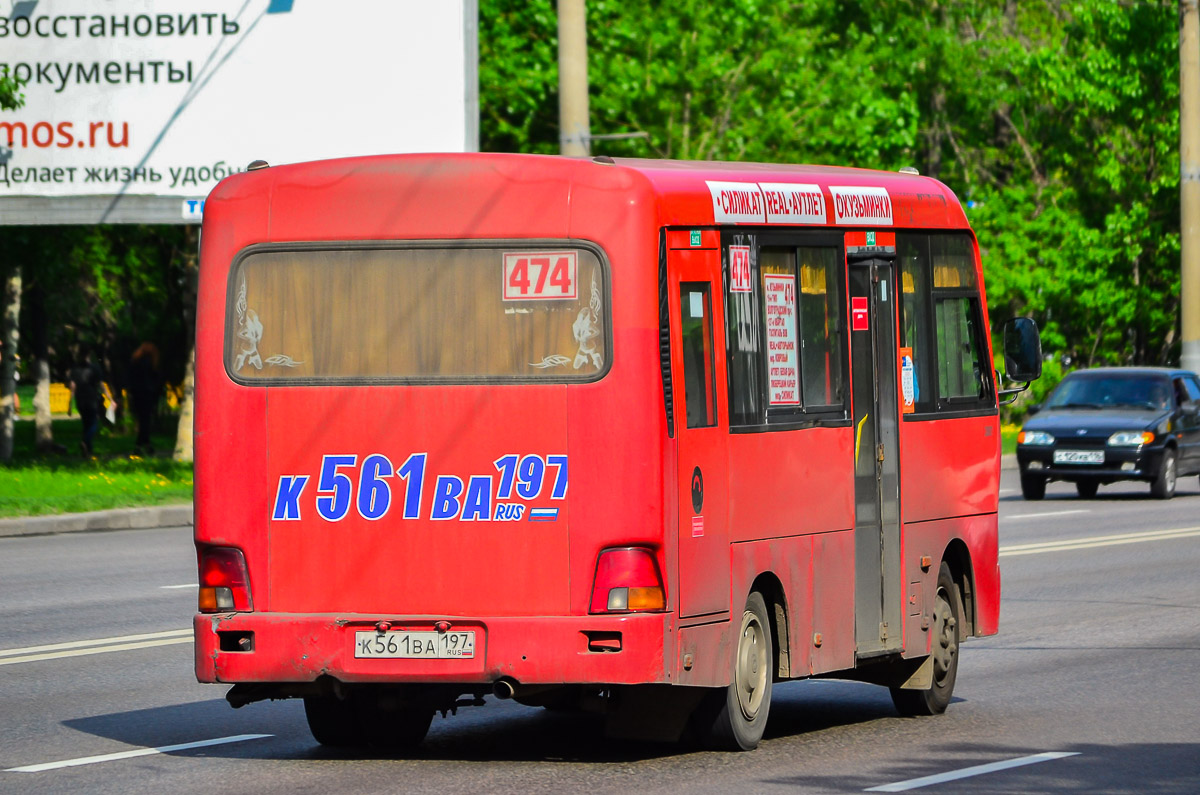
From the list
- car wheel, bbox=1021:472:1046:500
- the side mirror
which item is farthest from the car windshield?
the side mirror

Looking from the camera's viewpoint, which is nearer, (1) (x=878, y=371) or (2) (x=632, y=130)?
(1) (x=878, y=371)

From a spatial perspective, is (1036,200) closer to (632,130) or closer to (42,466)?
(632,130)

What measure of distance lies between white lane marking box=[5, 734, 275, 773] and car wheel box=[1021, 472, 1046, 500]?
1872 centimetres

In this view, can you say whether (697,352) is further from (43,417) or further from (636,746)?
(43,417)

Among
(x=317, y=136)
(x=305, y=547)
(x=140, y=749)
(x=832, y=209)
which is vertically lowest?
(x=140, y=749)

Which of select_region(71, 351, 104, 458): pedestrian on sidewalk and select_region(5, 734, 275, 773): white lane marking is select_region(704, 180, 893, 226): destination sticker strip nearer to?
select_region(5, 734, 275, 773): white lane marking

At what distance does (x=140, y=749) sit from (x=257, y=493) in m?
1.28

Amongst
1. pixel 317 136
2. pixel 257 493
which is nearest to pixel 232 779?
pixel 257 493

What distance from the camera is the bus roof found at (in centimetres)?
821

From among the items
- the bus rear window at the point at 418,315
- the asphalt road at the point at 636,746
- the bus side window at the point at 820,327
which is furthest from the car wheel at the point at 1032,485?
the bus rear window at the point at 418,315

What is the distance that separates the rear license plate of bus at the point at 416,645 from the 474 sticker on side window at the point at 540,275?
4.33 ft

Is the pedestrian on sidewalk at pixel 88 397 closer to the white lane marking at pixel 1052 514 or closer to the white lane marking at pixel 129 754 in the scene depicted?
the white lane marking at pixel 1052 514

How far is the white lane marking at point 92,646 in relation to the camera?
1195 cm

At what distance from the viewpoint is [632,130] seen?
1462 inches
